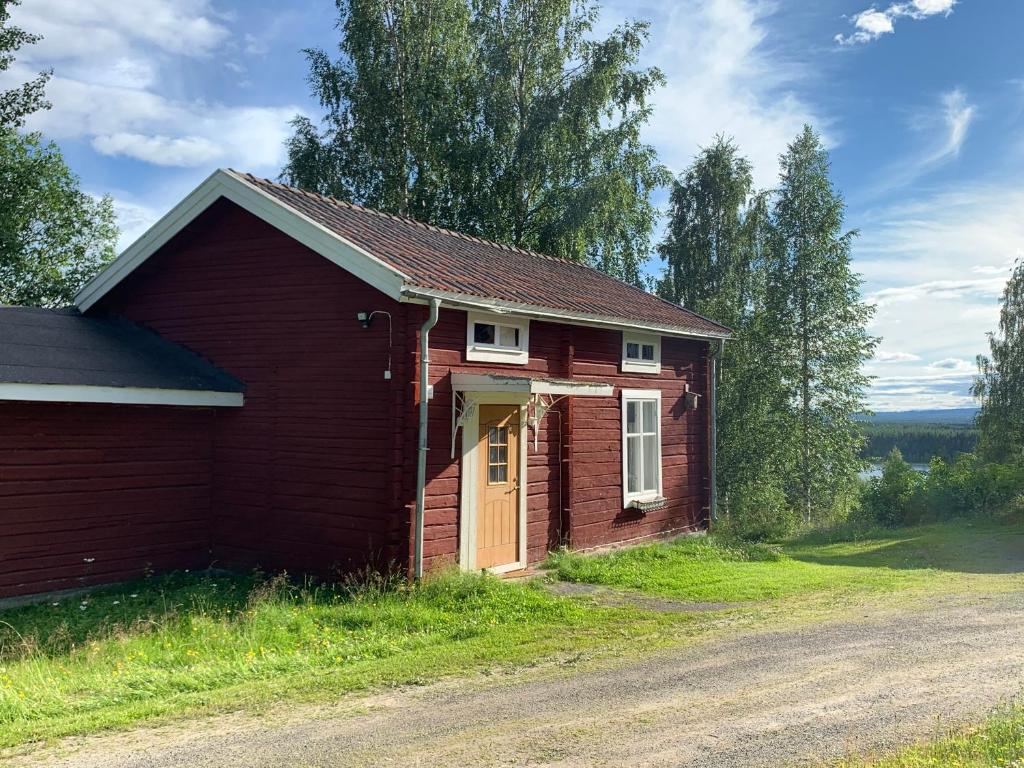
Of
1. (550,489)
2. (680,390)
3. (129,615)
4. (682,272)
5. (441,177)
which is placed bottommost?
(129,615)

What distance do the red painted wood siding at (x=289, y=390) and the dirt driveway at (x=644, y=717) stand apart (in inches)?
139

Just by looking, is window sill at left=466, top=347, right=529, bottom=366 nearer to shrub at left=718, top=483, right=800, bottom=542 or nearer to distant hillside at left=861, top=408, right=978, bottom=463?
shrub at left=718, top=483, right=800, bottom=542

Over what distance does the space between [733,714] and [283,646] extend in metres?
3.97

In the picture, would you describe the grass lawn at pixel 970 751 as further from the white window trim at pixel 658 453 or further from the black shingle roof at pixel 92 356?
the black shingle roof at pixel 92 356

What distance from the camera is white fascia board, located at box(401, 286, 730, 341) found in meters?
8.50

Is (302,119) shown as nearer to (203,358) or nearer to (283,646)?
(203,358)

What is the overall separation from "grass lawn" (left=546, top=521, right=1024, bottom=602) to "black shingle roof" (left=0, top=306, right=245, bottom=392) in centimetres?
570

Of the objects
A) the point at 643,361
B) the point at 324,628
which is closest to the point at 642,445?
the point at 643,361

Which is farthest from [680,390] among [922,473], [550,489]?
[922,473]

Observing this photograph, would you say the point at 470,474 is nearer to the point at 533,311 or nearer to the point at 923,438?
the point at 533,311

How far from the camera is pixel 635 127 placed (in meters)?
21.0

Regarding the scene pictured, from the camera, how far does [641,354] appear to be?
42.8 feet

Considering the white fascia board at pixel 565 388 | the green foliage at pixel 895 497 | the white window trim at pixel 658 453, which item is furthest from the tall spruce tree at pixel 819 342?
the white fascia board at pixel 565 388

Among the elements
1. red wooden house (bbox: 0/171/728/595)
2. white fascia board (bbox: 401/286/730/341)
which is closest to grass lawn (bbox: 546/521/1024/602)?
red wooden house (bbox: 0/171/728/595)
